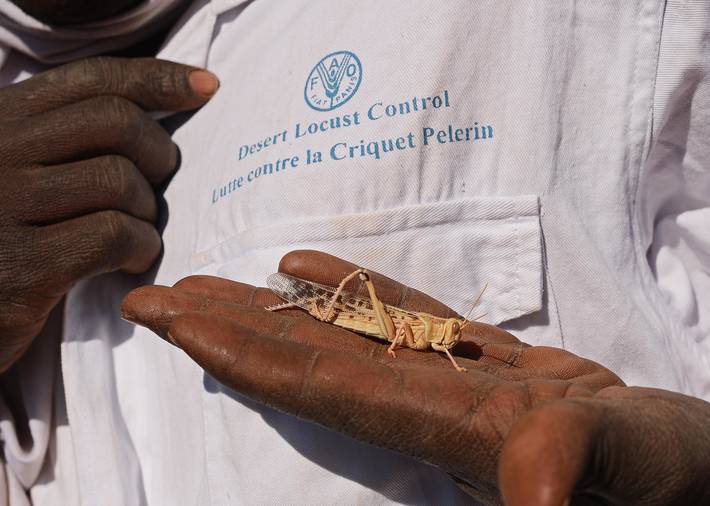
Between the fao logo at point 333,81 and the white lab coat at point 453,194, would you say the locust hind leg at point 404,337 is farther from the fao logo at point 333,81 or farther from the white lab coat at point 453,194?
the fao logo at point 333,81

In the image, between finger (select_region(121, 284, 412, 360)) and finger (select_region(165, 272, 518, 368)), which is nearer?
finger (select_region(121, 284, 412, 360))

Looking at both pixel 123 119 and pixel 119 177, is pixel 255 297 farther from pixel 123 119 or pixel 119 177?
pixel 123 119

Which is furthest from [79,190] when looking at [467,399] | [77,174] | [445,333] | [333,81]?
[467,399]

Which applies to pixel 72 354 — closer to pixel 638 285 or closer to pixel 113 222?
pixel 113 222

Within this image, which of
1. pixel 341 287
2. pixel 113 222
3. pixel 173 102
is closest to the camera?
pixel 341 287

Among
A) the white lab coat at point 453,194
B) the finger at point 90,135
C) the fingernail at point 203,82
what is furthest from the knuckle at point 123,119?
the white lab coat at point 453,194

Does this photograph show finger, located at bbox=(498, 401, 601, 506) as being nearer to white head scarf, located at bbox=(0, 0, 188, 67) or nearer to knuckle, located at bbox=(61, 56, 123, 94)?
knuckle, located at bbox=(61, 56, 123, 94)

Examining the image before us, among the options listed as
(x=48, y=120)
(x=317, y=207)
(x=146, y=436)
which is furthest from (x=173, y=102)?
(x=146, y=436)

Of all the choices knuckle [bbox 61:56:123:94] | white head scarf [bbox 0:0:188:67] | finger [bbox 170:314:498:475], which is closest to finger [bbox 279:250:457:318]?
finger [bbox 170:314:498:475]
